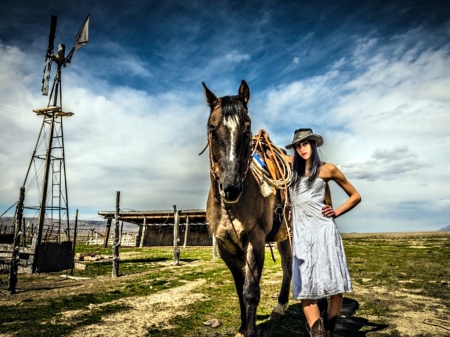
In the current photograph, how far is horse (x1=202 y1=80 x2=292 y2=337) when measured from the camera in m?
2.75

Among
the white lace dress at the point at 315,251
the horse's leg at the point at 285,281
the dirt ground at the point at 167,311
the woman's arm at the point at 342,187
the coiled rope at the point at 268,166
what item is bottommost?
the dirt ground at the point at 167,311

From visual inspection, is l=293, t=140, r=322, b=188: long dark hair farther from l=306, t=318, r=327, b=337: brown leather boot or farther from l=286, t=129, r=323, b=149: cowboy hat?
l=306, t=318, r=327, b=337: brown leather boot

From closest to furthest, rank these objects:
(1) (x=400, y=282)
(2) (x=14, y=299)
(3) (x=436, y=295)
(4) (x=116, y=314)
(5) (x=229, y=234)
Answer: (5) (x=229, y=234) < (4) (x=116, y=314) < (3) (x=436, y=295) < (2) (x=14, y=299) < (1) (x=400, y=282)

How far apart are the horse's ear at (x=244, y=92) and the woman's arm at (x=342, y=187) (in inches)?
52.2

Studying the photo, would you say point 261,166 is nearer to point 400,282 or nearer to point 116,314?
point 116,314

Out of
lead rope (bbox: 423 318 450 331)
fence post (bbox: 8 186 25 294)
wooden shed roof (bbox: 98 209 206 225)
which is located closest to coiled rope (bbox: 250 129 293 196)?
lead rope (bbox: 423 318 450 331)

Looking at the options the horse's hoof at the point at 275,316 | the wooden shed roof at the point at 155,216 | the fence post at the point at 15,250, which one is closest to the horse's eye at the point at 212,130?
the horse's hoof at the point at 275,316

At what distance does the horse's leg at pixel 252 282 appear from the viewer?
3025mm

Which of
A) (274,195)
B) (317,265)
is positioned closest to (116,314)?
(274,195)

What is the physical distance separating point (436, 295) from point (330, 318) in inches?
214

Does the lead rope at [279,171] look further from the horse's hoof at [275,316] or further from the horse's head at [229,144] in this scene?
the horse's hoof at [275,316]

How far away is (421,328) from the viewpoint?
165 inches

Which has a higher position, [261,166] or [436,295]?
[261,166]

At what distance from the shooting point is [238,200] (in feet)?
10.5
